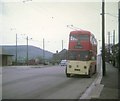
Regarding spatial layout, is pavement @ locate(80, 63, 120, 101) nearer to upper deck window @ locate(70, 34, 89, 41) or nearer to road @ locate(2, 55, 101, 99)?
road @ locate(2, 55, 101, 99)

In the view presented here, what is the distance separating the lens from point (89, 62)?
31.9 meters

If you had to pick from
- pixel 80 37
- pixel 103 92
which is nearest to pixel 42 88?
pixel 103 92

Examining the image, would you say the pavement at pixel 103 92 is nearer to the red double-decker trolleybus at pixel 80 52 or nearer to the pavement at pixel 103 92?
the pavement at pixel 103 92

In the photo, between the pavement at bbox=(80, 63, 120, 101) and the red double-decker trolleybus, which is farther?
the red double-decker trolleybus

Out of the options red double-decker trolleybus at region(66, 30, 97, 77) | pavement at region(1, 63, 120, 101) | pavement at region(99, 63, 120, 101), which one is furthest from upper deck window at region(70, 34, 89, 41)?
pavement at region(1, 63, 120, 101)

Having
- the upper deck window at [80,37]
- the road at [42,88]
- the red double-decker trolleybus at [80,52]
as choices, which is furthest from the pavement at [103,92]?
the upper deck window at [80,37]

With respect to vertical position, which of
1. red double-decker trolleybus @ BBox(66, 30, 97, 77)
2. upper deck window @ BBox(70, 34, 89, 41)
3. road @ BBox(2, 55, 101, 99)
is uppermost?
upper deck window @ BBox(70, 34, 89, 41)

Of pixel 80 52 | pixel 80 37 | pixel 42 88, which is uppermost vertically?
pixel 80 37

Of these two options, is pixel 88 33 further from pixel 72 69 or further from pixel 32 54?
pixel 32 54

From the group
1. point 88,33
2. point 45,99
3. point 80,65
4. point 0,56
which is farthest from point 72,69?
point 0,56

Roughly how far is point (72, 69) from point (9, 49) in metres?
72.5

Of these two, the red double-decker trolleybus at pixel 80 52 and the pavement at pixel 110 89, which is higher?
the red double-decker trolleybus at pixel 80 52

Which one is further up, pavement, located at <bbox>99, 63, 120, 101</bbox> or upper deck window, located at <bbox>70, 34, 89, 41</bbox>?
upper deck window, located at <bbox>70, 34, 89, 41</bbox>

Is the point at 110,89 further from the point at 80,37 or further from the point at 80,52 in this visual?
the point at 80,37
